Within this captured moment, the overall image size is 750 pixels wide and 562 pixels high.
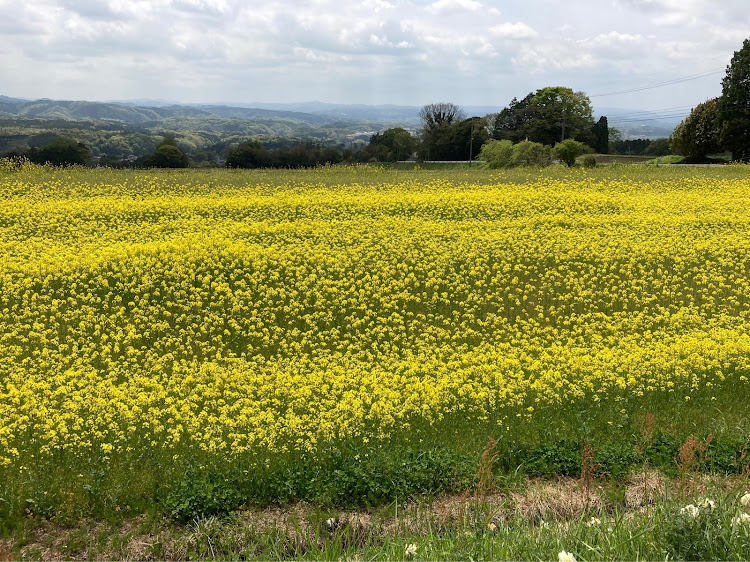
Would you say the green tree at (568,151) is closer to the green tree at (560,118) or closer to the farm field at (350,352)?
the farm field at (350,352)

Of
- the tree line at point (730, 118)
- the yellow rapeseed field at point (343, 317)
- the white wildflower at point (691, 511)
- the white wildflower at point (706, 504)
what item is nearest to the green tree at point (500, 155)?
the tree line at point (730, 118)

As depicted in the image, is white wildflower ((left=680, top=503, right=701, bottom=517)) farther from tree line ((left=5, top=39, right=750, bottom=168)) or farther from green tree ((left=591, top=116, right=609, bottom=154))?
green tree ((left=591, top=116, right=609, bottom=154))

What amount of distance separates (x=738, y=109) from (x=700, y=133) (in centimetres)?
520

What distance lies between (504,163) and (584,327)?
41.0m

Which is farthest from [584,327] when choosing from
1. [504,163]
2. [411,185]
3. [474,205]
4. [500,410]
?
[504,163]

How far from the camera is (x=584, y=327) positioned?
13523mm

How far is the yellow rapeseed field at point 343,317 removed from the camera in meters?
9.17

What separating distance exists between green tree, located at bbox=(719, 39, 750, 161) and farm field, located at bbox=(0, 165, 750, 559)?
41427mm

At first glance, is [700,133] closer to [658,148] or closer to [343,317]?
[658,148]

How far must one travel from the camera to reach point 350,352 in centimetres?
1204

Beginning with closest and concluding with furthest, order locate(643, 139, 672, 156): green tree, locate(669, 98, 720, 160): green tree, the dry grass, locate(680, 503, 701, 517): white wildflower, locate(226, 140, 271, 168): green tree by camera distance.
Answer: locate(680, 503, 701, 517): white wildflower → the dry grass → locate(226, 140, 271, 168): green tree → locate(669, 98, 720, 160): green tree → locate(643, 139, 672, 156): green tree

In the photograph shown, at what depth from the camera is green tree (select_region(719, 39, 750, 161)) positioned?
58500mm

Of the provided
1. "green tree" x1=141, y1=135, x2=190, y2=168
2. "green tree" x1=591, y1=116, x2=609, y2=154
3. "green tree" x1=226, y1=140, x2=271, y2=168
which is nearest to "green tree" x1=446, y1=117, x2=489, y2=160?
"green tree" x1=591, y1=116, x2=609, y2=154

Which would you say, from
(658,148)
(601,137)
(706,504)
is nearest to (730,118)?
(601,137)
